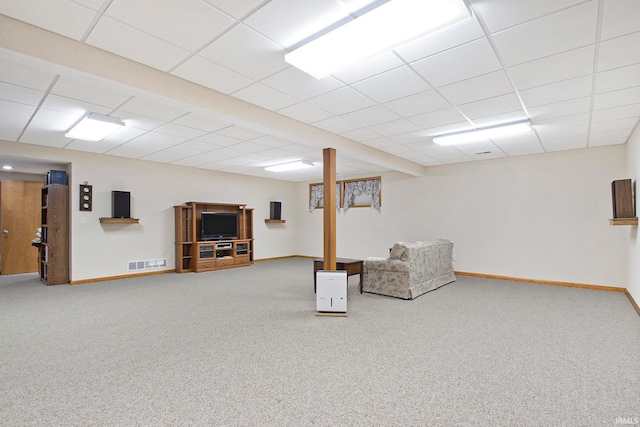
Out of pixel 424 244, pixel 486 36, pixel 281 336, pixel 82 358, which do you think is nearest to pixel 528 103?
pixel 486 36

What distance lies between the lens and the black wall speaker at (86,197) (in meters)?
5.86

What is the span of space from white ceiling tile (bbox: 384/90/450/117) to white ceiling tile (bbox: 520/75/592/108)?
0.80 meters

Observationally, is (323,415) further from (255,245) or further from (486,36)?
(255,245)

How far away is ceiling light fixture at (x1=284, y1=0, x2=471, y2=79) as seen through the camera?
1.88 meters

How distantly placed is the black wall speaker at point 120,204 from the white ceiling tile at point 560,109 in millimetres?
6843

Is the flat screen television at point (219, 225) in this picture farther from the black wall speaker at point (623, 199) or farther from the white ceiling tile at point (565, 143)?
the black wall speaker at point (623, 199)

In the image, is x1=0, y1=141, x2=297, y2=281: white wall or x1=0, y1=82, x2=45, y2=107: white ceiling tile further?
x1=0, y1=141, x2=297, y2=281: white wall

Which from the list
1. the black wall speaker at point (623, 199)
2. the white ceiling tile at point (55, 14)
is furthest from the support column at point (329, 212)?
the black wall speaker at point (623, 199)

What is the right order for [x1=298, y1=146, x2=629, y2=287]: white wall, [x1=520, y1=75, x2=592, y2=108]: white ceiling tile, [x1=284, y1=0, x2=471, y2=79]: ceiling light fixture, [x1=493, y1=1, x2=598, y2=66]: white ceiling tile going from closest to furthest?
[x1=284, y1=0, x2=471, y2=79]: ceiling light fixture < [x1=493, y1=1, x2=598, y2=66]: white ceiling tile < [x1=520, y1=75, x2=592, y2=108]: white ceiling tile < [x1=298, y1=146, x2=629, y2=287]: white wall

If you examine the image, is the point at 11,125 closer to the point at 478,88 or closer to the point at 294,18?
the point at 294,18

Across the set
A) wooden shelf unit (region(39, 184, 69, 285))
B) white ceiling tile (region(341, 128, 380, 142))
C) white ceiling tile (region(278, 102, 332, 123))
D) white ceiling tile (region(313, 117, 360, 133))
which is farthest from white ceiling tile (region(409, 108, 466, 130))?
wooden shelf unit (region(39, 184, 69, 285))

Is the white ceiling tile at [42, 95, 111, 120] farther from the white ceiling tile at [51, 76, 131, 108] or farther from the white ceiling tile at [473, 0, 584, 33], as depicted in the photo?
the white ceiling tile at [473, 0, 584, 33]

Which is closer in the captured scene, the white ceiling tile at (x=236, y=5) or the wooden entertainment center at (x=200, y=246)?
the white ceiling tile at (x=236, y=5)

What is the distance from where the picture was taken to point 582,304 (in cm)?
437
